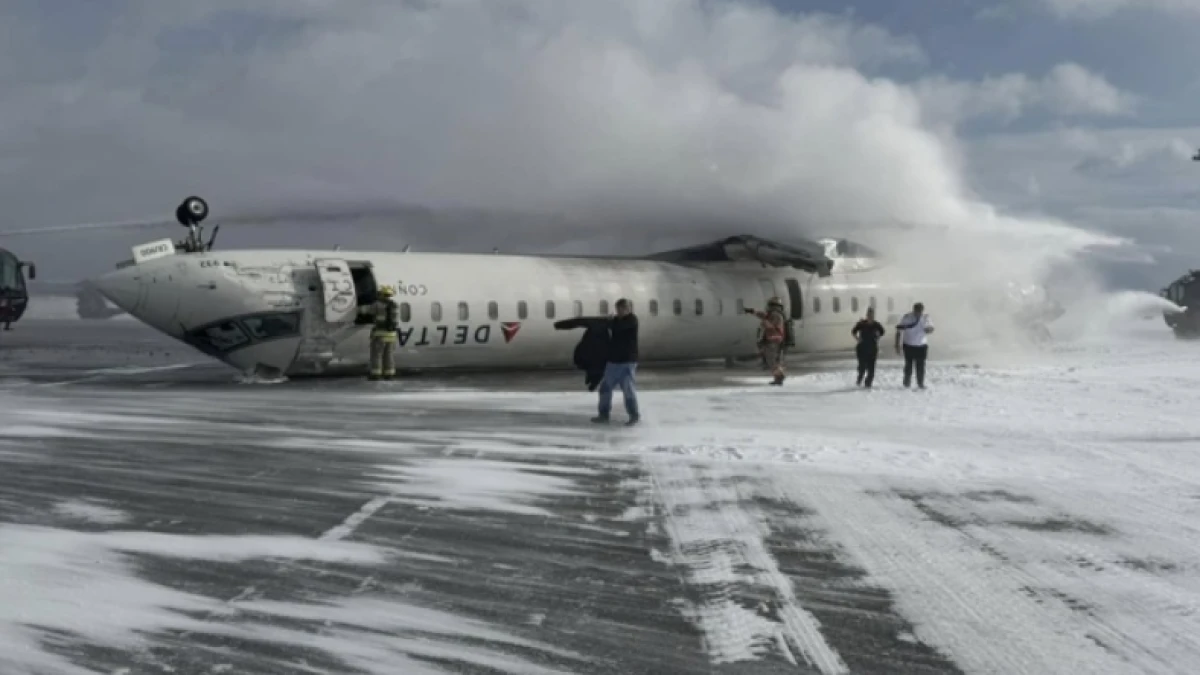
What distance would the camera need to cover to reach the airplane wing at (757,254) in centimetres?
2933

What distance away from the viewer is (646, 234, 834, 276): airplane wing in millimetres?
29328

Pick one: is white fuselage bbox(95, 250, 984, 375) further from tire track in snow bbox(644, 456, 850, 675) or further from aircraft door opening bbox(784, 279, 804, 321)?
tire track in snow bbox(644, 456, 850, 675)

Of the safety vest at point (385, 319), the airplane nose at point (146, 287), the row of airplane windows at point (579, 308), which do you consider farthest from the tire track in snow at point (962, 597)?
the airplane nose at point (146, 287)

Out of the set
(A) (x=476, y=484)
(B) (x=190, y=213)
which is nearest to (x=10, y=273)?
(B) (x=190, y=213)

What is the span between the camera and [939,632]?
5945 millimetres

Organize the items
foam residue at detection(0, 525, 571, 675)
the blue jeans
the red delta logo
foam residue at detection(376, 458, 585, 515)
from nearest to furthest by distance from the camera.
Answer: foam residue at detection(0, 525, 571, 675), foam residue at detection(376, 458, 585, 515), the blue jeans, the red delta logo

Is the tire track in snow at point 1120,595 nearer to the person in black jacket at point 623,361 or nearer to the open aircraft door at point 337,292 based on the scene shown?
the person in black jacket at point 623,361

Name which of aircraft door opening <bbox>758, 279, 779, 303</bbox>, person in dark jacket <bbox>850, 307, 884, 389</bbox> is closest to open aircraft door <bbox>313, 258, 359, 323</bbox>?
person in dark jacket <bbox>850, 307, 884, 389</bbox>

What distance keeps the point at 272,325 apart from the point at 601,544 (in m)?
17.1

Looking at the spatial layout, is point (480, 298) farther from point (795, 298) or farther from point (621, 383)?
point (621, 383)

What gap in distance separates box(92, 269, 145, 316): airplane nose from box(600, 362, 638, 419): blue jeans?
12068mm

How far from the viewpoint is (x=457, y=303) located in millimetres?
25391

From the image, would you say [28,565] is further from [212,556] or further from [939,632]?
[939,632]

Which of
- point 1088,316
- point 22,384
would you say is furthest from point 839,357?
point 22,384
